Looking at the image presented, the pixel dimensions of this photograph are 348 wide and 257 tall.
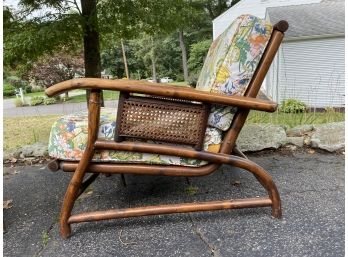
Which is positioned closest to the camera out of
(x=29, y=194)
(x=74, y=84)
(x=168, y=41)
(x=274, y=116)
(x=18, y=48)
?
(x=74, y=84)

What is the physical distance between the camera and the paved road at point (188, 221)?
1.37 m

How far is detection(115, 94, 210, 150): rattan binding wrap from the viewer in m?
1.36

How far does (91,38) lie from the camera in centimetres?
388

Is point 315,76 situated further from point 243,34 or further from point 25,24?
point 243,34

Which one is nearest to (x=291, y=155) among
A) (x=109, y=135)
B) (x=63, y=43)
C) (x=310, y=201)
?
(x=310, y=201)

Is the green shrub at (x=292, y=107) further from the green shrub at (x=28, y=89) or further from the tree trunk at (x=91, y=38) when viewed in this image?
the green shrub at (x=28, y=89)

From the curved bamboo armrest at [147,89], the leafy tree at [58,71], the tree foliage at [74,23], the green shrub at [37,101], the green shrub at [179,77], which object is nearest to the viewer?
the curved bamboo armrest at [147,89]

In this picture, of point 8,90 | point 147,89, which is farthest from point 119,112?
point 8,90

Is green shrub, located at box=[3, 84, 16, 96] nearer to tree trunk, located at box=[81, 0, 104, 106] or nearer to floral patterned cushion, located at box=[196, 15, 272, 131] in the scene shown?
tree trunk, located at box=[81, 0, 104, 106]

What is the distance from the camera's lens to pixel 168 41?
918 inches

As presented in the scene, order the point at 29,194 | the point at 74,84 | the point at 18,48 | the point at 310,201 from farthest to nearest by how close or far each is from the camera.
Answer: the point at 18,48, the point at 29,194, the point at 310,201, the point at 74,84

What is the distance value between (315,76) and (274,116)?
624 centimetres

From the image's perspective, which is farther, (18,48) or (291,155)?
(18,48)

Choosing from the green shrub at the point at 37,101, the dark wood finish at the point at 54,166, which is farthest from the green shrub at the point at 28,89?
the dark wood finish at the point at 54,166
